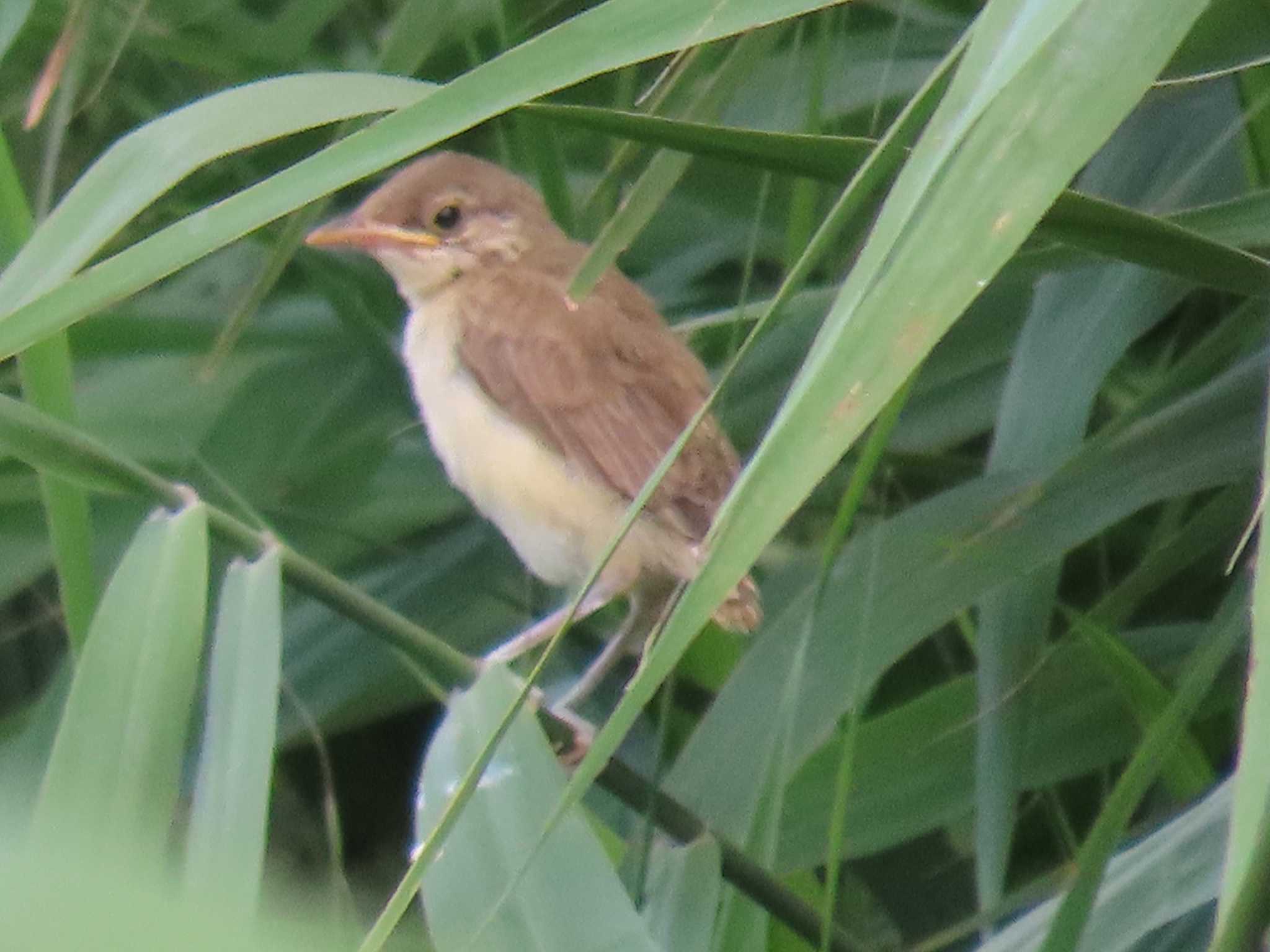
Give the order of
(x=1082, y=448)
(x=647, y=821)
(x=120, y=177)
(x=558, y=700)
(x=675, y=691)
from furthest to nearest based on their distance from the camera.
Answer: (x=675, y=691), (x=558, y=700), (x=1082, y=448), (x=647, y=821), (x=120, y=177)

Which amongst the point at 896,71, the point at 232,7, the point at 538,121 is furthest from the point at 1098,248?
the point at 232,7

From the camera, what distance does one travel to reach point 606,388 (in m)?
2.34

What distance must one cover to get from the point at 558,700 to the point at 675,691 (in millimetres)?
341

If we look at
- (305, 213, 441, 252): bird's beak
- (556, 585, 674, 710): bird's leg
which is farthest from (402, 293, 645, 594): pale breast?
(305, 213, 441, 252): bird's beak

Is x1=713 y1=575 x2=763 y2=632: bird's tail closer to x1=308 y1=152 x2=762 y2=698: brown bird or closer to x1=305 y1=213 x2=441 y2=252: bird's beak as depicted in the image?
x1=308 y1=152 x2=762 y2=698: brown bird

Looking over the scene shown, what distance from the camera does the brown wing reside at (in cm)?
222

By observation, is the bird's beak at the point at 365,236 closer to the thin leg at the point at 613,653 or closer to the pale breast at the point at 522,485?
the pale breast at the point at 522,485

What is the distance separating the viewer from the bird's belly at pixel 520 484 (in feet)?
7.57

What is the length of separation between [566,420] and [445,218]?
0.48 m

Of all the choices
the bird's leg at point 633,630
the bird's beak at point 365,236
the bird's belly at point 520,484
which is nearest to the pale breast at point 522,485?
the bird's belly at point 520,484

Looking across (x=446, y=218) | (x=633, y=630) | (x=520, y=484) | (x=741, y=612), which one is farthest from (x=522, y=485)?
(x=446, y=218)

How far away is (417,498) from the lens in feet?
9.27

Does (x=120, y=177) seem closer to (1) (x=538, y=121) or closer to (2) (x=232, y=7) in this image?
(1) (x=538, y=121)

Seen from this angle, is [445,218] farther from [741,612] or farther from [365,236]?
[741,612]
